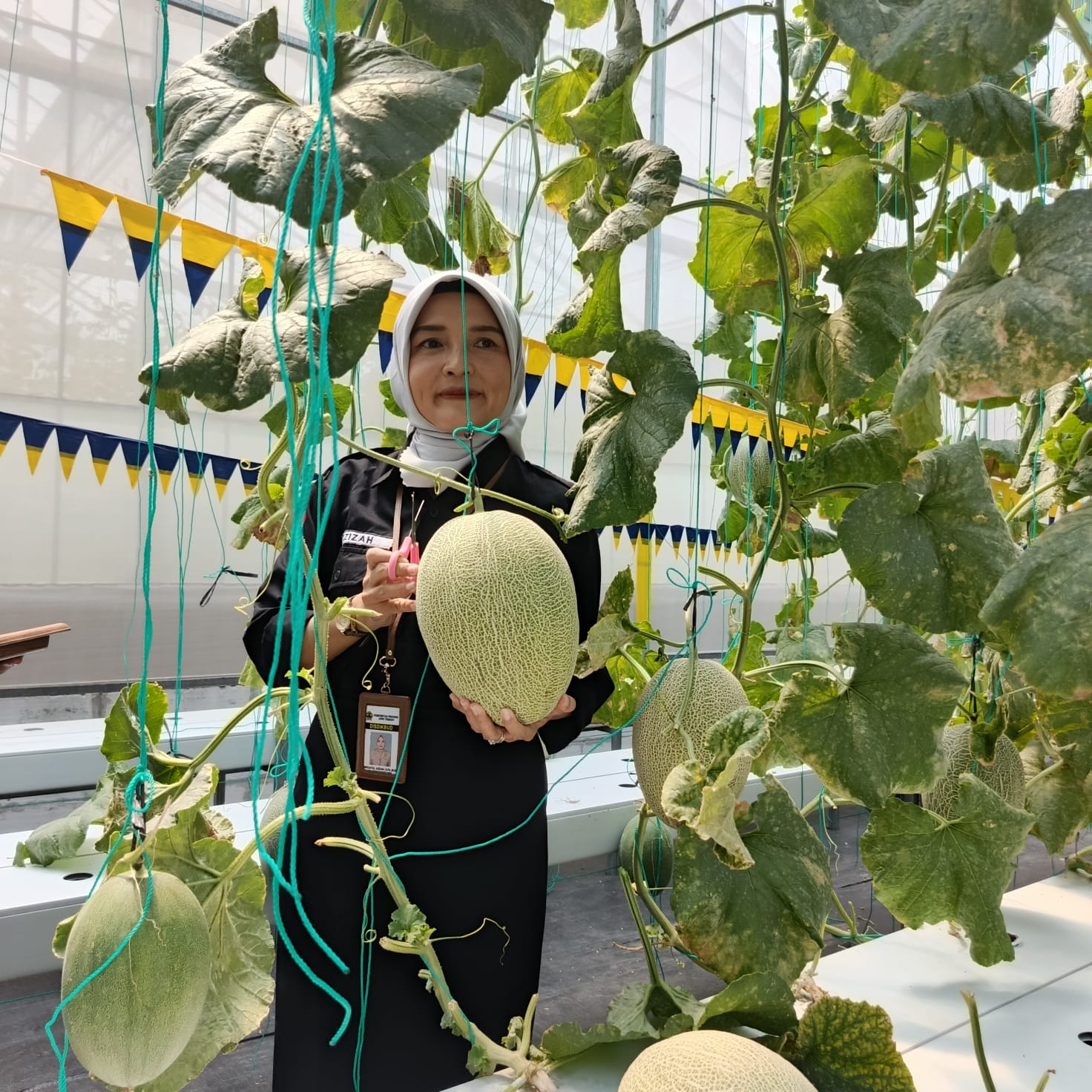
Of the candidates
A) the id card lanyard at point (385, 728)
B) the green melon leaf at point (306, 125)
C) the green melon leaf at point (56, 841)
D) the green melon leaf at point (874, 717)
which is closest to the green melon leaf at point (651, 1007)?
the green melon leaf at point (874, 717)

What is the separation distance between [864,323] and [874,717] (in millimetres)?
375

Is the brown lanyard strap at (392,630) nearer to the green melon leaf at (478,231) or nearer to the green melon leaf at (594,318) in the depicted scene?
the green melon leaf at (594,318)

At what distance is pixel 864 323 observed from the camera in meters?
0.87

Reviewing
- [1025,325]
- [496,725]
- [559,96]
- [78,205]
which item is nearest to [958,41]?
[1025,325]

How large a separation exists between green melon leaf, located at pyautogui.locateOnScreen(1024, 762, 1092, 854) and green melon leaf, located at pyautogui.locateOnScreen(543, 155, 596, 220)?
0.98 m

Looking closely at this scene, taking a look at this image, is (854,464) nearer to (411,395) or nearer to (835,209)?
(835,209)

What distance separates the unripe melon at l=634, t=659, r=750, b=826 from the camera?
2.59 feet

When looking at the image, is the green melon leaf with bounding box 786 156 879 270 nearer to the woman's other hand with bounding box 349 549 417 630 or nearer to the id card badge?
the woman's other hand with bounding box 349 549 417 630

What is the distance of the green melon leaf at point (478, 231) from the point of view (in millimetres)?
1363

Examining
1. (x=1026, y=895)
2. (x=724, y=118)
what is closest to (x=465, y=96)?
(x=1026, y=895)

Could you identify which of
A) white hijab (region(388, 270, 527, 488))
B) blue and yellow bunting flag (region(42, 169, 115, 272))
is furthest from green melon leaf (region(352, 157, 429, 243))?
blue and yellow bunting flag (region(42, 169, 115, 272))

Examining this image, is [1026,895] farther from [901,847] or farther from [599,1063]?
[599,1063]

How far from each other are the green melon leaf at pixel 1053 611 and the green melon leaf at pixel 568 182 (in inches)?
30.5

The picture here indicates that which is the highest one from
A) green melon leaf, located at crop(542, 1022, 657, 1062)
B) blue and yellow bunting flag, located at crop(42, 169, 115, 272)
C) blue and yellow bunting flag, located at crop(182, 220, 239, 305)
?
blue and yellow bunting flag, located at crop(42, 169, 115, 272)
